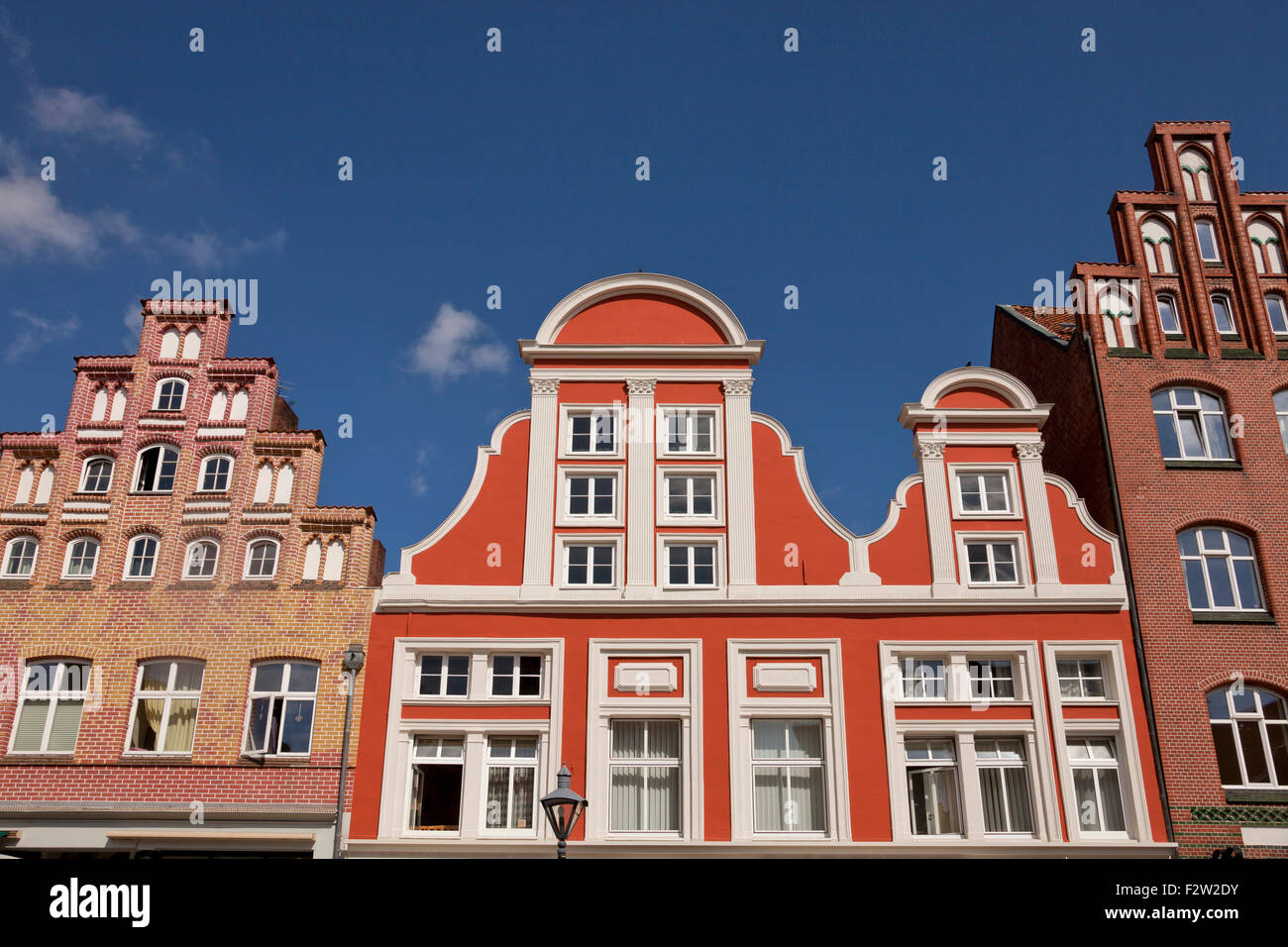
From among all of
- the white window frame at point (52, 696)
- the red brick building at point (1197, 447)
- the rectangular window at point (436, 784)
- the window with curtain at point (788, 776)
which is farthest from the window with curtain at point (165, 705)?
the red brick building at point (1197, 447)

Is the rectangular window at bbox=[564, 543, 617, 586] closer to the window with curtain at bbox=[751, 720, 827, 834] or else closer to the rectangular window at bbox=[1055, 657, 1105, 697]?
the window with curtain at bbox=[751, 720, 827, 834]

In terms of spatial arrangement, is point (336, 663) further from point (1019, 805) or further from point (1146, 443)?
point (1146, 443)

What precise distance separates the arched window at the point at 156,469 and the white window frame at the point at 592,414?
979 centimetres

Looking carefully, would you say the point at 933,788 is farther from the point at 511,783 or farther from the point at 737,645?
the point at 511,783

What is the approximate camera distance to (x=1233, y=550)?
1009 inches

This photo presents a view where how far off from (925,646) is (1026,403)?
23.4ft

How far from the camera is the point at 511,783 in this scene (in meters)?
23.3

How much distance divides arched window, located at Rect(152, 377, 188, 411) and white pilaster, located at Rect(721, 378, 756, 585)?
1422cm

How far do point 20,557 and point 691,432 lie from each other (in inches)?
666

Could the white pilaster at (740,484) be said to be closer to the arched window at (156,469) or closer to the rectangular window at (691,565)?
the rectangular window at (691,565)

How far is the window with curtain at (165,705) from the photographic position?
928 inches

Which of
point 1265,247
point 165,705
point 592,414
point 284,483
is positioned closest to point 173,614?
point 165,705
